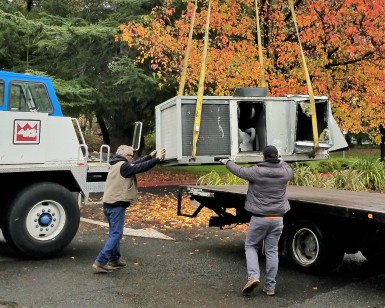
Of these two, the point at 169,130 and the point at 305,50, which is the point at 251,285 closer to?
the point at 169,130

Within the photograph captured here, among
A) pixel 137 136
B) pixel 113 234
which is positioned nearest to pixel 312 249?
pixel 113 234

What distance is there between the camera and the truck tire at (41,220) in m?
7.05

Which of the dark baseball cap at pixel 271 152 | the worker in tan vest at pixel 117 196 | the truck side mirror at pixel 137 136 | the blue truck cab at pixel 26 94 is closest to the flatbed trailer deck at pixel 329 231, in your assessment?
the dark baseball cap at pixel 271 152

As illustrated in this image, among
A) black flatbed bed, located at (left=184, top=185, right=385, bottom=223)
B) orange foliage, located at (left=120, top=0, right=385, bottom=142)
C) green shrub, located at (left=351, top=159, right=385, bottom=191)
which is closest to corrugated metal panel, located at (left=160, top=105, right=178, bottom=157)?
black flatbed bed, located at (left=184, top=185, right=385, bottom=223)

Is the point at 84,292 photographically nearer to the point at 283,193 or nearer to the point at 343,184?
the point at 283,193

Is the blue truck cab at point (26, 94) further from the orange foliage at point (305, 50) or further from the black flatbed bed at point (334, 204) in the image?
the orange foliage at point (305, 50)

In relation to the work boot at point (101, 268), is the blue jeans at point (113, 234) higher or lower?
higher

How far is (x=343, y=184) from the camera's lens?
538 inches

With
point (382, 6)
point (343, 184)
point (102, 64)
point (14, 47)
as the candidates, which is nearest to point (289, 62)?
point (382, 6)

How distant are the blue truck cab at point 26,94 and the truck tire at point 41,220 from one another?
3.83 feet

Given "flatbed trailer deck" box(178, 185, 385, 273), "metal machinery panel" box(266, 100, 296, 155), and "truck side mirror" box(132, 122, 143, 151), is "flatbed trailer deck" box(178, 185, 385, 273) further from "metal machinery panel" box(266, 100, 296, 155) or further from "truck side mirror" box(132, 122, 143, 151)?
"truck side mirror" box(132, 122, 143, 151)

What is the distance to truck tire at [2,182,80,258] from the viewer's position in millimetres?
7051

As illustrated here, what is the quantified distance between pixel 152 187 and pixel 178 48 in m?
5.96

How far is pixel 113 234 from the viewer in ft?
21.0
